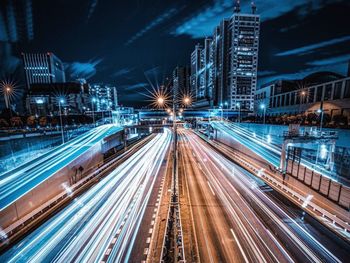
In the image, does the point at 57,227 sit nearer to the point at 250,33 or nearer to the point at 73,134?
the point at 73,134

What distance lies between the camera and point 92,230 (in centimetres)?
1221

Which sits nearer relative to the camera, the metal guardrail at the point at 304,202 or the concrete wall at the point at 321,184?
the metal guardrail at the point at 304,202

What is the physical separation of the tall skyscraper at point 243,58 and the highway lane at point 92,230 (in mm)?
132709

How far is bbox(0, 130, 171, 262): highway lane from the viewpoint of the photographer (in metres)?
10.2

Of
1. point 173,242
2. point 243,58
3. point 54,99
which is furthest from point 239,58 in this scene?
point 173,242

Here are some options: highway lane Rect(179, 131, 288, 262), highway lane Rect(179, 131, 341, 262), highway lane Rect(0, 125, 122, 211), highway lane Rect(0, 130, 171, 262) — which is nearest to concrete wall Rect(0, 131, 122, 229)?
highway lane Rect(0, 125, 122, 211)

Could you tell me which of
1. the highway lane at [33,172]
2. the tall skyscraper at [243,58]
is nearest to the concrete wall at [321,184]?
the highway lane at [33,172]

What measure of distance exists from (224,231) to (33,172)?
21.8m

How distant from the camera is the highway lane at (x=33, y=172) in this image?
1442cm

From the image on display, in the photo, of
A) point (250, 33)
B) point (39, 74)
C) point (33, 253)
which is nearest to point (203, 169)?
point (33, 253)

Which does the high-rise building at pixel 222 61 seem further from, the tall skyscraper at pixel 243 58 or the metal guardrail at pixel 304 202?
the metal guardrail at pixel 304 202

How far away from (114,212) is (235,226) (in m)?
10.5

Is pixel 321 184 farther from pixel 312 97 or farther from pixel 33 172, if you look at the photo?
pixel 312 97

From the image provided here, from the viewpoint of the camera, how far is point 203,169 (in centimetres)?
2603
